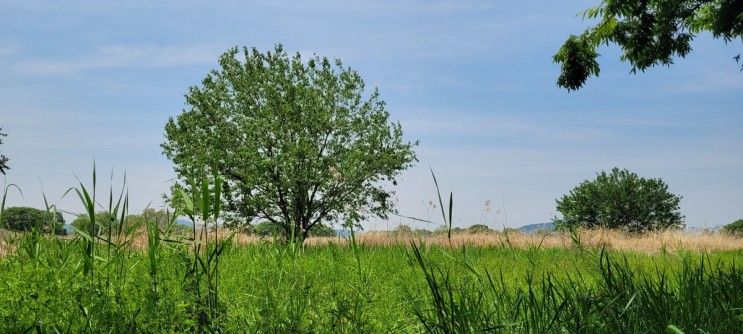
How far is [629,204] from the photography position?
42.8 meters

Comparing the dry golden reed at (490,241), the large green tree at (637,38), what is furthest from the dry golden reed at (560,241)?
the large green tree at (637,38)

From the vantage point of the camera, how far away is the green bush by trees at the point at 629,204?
4262cm

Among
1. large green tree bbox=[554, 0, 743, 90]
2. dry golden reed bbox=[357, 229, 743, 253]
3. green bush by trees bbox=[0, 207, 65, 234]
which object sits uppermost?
large green tree bbox=[554, 0, 743, 90]

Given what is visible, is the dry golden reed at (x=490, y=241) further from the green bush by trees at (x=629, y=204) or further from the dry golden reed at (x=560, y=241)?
the green bush by trees at (x=629, y=204)

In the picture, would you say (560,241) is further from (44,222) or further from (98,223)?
(98,223)

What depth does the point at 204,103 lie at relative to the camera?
2458 centimetres

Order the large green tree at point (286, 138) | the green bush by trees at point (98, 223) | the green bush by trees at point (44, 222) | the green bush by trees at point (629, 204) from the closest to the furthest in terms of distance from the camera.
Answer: the green bush by trees at point (98, 223)
the green bush by trees at point (44, 222)
the large green tree at point (286, 138)
the green bush by trees at point (629, 204)

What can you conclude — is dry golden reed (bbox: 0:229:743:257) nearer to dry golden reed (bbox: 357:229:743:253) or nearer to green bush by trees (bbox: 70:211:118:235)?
dry golden reed (bbox: 357:229:743:253)

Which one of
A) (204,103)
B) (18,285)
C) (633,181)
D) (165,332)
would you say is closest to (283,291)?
(165,332)

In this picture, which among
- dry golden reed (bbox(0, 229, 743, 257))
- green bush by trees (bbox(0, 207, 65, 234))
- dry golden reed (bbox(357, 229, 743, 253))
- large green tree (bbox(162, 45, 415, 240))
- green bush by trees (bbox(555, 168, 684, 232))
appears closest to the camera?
green bush by trees (bbox(0, 207, 65, 234))

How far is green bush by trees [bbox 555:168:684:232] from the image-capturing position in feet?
140

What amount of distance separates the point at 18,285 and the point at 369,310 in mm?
1849

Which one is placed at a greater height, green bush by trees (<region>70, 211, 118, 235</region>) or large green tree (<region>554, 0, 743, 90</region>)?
large green tree (<region>554, 0, 743, 90</region>)

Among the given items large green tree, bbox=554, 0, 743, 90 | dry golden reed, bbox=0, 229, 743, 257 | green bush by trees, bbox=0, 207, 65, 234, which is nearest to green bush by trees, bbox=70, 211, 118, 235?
green bush by trees, bbox=0, 207, 65, 234
